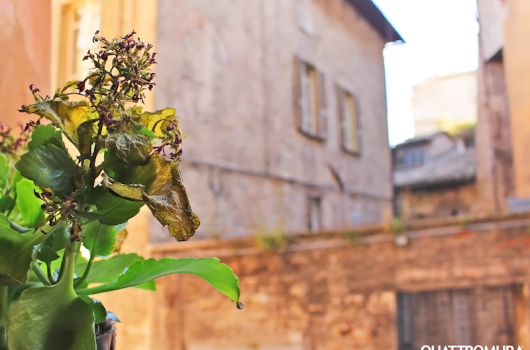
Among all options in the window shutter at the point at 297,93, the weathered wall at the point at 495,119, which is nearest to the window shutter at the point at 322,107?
the window shutter at the point at 297,93

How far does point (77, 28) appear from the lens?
462cm

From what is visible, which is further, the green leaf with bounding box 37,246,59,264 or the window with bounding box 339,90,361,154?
the window with bounding box 339,90,361,154

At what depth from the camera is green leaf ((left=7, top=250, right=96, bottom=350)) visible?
0.45m

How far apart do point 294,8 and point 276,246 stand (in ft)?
11.8

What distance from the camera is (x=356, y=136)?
789 centimetres

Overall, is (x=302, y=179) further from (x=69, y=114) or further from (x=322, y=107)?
(x=69, y=114)

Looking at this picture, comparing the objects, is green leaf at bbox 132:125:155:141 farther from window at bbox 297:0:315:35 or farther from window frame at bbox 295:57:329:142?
window at bbox 297:0:315:35

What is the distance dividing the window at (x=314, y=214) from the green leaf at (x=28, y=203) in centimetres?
604

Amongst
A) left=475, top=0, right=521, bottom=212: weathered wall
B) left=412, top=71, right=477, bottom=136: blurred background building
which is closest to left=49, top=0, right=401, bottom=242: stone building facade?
left=475, top=0, right=521, bottom=212: weathered wall

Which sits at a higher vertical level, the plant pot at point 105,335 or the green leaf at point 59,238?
the green leaf at point 59,238

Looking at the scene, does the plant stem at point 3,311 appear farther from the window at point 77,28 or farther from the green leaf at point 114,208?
the window at point 77,28

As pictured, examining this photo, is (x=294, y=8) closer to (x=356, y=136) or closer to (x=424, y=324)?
(x=356, y=136)

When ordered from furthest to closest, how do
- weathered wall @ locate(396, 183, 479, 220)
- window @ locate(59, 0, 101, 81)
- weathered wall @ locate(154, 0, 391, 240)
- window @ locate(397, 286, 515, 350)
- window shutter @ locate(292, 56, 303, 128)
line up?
weathered wall @ locate(396, 183, 479, 220), window shutter @ locate(292, 56, 303, 128), weathered wall @ locate(154, 0, 391, 240), window @ locate(59, 0, 101, 81), window @ locate(397, 286, 515, 350)

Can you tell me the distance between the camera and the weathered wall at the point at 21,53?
3.24 ft
